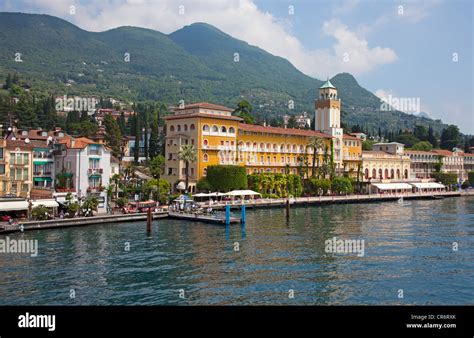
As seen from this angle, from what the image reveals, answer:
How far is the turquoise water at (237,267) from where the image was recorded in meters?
22.5

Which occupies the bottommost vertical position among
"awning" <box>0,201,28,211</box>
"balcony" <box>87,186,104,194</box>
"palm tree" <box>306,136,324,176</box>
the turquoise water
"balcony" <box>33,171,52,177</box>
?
the turquoise water

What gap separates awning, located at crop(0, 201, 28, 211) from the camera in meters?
45.1

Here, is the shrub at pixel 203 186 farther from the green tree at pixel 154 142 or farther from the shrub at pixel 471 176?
the shrub at pixel 471 176

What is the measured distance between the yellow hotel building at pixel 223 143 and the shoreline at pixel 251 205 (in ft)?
34.4

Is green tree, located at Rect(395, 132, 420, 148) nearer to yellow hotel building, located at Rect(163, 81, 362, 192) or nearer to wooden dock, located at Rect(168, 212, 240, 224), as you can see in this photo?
yellow hotel building, located at Rect(163, 81, 362, 192)

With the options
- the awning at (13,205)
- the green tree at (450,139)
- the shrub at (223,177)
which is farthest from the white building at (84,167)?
the green tree at (450,139)

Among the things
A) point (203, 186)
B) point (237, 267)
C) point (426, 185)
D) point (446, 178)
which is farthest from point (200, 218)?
point (446, 178)

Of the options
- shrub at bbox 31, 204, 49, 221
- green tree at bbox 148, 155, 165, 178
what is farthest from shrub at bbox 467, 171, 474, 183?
shrub at bbox 31, 204, 49, 221

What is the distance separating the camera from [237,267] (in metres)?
28.6

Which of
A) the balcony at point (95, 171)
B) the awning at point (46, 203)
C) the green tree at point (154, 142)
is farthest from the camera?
the green tree at point (154, 142)

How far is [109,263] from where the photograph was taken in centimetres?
2984
